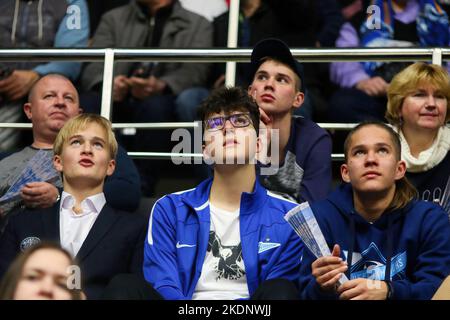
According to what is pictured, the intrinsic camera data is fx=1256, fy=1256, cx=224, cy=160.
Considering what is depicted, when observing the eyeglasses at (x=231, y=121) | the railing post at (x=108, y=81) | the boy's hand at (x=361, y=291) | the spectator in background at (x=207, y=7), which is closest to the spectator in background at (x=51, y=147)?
the railing post at (x=108, y=81)

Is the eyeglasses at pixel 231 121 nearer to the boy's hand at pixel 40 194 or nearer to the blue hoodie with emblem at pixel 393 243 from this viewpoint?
the blue hoodie with emblem at pixel 393 243

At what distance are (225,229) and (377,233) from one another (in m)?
0.59

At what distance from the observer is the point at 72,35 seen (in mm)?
6859

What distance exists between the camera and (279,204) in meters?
5.03

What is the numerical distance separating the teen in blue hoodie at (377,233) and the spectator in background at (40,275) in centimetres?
101

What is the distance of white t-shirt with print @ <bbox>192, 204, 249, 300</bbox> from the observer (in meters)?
4.72

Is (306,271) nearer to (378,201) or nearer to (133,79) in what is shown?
(378,201)

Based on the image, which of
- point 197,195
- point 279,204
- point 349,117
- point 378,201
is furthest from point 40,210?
point 349,117

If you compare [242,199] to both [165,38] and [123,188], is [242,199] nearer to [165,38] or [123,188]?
[123,188]

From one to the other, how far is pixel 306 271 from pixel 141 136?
85.2 inches

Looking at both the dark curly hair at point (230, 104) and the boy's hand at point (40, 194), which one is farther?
the boy's hand at point (40, 194)

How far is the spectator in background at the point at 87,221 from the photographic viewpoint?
4984mm

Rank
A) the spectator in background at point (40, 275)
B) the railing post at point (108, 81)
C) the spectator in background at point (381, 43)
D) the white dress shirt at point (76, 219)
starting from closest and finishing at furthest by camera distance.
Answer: the spectator in background at point (40, 275)
the white dress shirt at point (76, 219)
the railing post at point (108, 81)
the spectator in background at point (381, 43)

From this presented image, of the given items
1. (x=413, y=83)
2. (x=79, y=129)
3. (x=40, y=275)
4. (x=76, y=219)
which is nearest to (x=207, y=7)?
(x=413, y=83)
